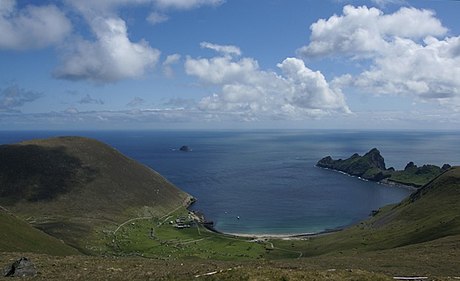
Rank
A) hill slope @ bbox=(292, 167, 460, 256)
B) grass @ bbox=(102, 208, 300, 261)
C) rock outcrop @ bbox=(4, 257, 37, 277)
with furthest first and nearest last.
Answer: grass @ bbox=(102, 208, 300, 261) < hill slope @ bbox=(292, 167, 460, 256) < rock outcrop @ bbox=(4, 257, 37, 277)

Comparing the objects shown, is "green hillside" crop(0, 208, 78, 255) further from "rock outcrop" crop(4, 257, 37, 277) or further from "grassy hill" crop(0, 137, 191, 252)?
"grassy hill" crop(0, 137, 191, 252)

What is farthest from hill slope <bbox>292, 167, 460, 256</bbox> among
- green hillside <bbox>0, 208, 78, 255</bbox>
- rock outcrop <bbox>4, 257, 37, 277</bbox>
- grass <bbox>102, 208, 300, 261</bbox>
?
rock outcrop <bbox>4, 257, 37, 277</bbox>

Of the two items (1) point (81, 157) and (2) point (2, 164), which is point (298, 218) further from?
(2) point (2, 164)

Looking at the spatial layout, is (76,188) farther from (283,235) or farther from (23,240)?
(23,240)

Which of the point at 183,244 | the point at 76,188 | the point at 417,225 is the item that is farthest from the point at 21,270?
the point at 76,188

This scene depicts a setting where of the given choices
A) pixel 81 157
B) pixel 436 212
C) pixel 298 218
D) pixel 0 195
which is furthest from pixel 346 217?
pixel 0 195

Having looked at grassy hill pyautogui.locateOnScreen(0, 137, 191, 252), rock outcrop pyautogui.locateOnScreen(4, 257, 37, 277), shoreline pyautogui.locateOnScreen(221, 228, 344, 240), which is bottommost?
shoreline pyautogui.locateOnScreen(221, 228, 344, 240)

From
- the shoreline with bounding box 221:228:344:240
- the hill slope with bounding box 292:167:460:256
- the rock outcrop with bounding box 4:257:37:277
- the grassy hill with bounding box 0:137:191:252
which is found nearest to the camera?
the rock outcrop with bounding box 4:257:37:277
